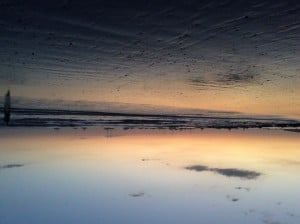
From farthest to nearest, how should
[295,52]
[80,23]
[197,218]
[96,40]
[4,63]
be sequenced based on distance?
[4,63] → [295,52] → [96,40] → [80,23] → [197,218]

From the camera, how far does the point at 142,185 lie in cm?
936

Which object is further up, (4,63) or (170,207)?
(4,63)

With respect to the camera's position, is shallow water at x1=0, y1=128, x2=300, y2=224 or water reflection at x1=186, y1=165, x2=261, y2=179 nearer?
shallow water at x1=0, y1=128, x2=300, y2=224

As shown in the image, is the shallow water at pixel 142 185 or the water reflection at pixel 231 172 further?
the water reflection at pixel 231 172

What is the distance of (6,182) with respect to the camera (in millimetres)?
8953

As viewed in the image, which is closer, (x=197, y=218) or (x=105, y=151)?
(x=197, y=218)

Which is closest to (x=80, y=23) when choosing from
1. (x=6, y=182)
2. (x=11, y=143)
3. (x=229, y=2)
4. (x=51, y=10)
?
(x=51, y=10)

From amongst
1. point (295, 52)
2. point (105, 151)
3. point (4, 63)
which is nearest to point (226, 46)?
point (295, 52)

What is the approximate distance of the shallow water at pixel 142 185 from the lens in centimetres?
742

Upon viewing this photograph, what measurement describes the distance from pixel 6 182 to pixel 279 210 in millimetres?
6441

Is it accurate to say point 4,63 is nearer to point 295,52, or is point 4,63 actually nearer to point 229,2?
point 229,2

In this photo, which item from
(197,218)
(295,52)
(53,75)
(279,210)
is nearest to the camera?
(197,218)

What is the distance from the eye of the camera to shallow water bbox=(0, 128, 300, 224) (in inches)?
292

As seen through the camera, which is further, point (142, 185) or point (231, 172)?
point (231, 172)
